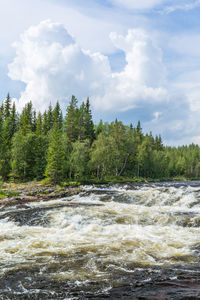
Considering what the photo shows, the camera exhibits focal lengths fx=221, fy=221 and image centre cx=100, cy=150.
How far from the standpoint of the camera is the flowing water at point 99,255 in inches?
286

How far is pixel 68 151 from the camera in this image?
62.4 meters

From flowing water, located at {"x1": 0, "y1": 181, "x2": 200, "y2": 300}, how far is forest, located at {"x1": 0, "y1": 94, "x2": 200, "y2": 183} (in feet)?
82.3

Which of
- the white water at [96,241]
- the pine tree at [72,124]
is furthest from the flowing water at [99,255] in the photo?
the pine tree at [72,124]

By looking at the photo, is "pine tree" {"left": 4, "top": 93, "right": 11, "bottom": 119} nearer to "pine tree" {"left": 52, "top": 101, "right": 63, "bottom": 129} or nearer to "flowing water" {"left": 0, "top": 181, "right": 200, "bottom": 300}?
"pine tree" {"left": 52, "top": 101, "right": 63, "bottom": 129}

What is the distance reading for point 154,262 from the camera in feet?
32.1

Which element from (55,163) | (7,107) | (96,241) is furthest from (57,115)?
(96,241)

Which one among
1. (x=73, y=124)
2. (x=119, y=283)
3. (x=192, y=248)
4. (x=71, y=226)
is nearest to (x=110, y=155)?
(x=73, y=124)

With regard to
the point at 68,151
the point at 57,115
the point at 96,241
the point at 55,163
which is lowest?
the point at 96,241

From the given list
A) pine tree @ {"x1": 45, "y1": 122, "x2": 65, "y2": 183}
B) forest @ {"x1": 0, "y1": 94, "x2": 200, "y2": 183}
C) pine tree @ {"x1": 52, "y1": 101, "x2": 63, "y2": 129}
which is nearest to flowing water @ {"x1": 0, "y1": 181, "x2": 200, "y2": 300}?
forest @ {"x1": 0, "y1": 94, "x2": 200, "y2": 183}

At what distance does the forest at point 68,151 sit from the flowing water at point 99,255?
25079 millimetres

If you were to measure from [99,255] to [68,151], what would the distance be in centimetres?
5274

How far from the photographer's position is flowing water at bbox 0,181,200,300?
725 cm

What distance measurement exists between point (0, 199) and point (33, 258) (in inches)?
820

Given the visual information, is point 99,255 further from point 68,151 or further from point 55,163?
point 68,151
